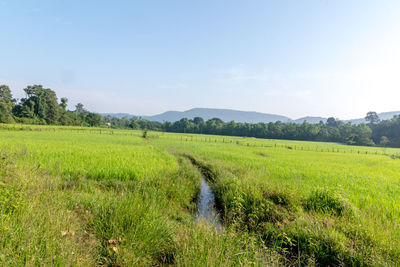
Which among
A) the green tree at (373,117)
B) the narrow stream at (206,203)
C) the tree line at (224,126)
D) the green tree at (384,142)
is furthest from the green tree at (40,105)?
the green tree at (373,117)

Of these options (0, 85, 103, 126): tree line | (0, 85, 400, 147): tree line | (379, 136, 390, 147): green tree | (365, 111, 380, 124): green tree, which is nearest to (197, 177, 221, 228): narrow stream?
(0, 85, 400, 147): tree line

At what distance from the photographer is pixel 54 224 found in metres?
3.18

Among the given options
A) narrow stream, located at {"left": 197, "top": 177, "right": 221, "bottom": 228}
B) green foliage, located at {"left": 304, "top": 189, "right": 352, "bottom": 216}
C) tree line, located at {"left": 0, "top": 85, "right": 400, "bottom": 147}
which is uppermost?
tree line, located at {"left": 0, "top": 85, "right": 400, "bottom": 147}

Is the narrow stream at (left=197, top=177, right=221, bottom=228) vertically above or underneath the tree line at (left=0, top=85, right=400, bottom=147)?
underneath

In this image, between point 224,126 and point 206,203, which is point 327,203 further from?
point 224,126

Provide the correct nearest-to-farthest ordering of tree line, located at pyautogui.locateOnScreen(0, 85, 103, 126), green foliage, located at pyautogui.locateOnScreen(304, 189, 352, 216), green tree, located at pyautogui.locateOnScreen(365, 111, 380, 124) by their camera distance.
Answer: green foliage, located at pyautogui.locateOnScreen(304, 189, 352, 216), tree line, located at pyautogui.locateOnScreen(0, 85, 103, 126), green tree, located at pyautogui.locateOnScreen(365, 111, 380, 124)

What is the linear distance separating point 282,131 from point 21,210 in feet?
312

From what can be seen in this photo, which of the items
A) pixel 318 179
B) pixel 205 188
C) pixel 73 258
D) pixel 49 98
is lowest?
pixel 205 188

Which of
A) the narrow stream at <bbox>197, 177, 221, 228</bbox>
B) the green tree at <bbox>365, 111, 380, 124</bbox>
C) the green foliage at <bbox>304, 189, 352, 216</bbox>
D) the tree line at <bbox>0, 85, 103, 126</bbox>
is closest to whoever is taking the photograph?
the green foliage at <bbox>304, 189, 352, 216</bbox>

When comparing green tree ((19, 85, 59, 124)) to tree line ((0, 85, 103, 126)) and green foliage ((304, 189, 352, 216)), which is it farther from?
green foliage ((304, 189, 352, 216))

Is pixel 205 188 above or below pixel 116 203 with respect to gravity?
below

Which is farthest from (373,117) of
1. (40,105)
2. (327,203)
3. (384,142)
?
(40,105)

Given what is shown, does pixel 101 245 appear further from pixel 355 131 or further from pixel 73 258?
pixel 355 131

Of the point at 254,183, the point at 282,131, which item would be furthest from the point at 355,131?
the point at 254,183
